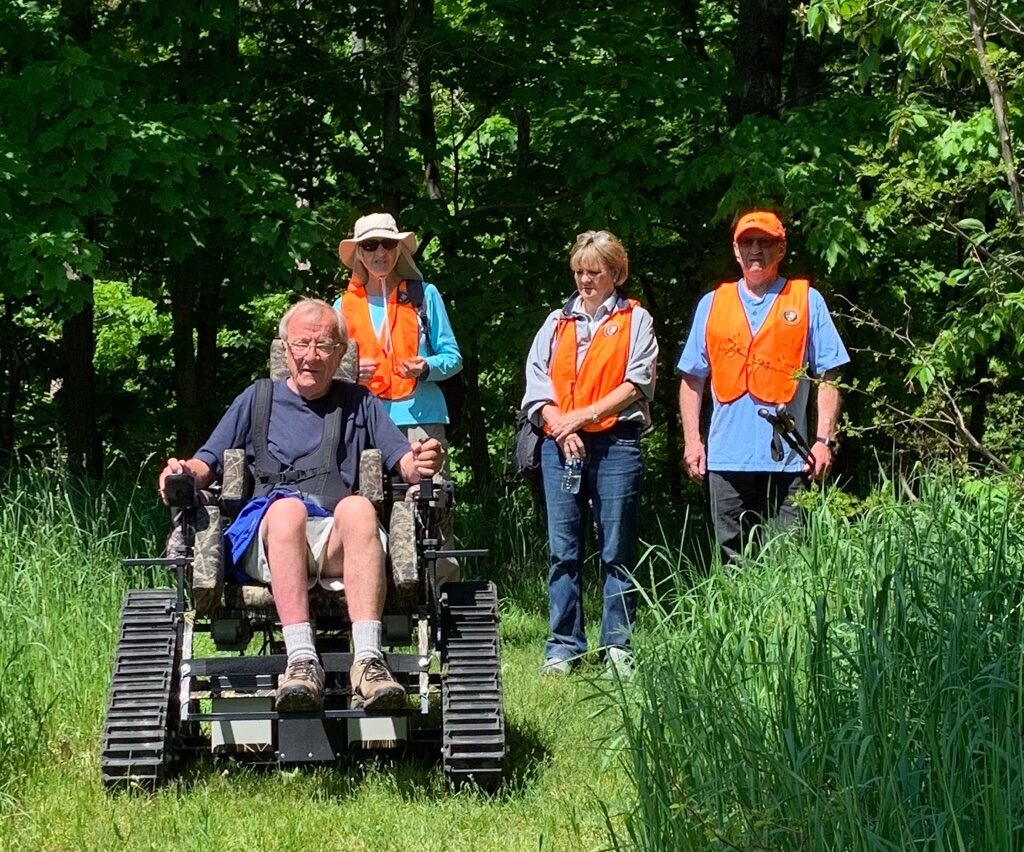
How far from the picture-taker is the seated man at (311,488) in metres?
5.03

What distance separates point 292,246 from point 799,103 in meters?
4.84

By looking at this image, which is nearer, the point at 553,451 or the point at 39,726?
the point at 39,726

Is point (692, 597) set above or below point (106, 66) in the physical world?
below

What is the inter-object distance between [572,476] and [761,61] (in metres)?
5.05

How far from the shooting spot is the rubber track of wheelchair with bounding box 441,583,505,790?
4969 millimetres

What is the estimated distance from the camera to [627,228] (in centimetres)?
942

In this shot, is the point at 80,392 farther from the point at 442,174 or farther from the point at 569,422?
the point at 569,422

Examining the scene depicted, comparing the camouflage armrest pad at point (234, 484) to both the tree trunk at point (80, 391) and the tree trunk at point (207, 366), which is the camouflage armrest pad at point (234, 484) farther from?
the tree trunk at point (80, 391)

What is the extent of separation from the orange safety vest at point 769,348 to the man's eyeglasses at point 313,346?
5.74 ft

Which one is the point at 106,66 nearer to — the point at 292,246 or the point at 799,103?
the point at 292,246

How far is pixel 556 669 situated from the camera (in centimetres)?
668

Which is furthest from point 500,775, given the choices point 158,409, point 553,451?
point 158,409

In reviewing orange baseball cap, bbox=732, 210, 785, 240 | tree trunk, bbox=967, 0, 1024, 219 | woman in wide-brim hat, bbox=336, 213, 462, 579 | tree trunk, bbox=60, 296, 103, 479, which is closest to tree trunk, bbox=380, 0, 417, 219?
tree trunk, bbox=60, 296, 103, 479

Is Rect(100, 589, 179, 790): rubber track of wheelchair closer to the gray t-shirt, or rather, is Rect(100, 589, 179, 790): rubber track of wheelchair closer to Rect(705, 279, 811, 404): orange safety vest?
the gray t-shirt
